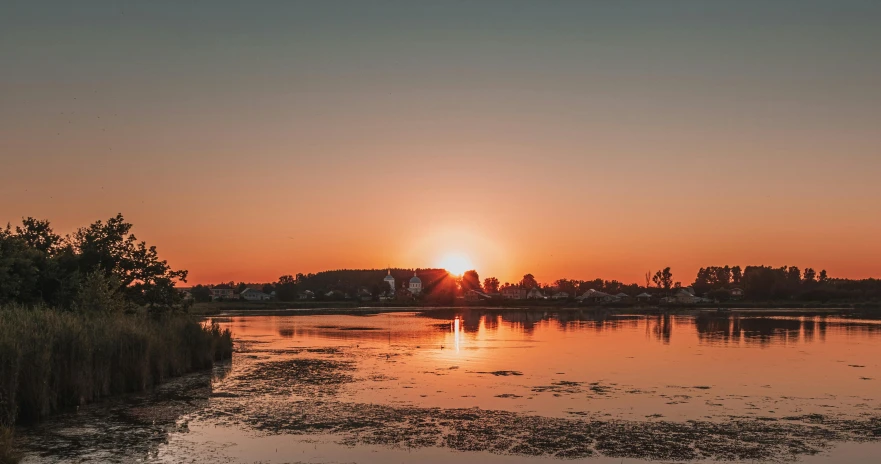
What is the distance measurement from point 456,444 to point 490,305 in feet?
447

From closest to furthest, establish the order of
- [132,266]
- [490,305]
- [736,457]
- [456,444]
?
[736,457] < [456,444] < [132,266] < [490,305]

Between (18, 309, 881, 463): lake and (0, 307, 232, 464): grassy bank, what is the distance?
Answer: 0.93 m

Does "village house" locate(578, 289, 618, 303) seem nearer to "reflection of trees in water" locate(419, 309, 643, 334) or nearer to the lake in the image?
"reflection of trees in water" locate(419, 309, 643, 334)

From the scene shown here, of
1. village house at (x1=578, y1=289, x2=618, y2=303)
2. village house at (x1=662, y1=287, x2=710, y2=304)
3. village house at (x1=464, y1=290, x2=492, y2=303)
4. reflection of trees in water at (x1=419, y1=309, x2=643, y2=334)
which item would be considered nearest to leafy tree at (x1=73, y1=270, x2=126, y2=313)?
reflection of trees in water at (x1=419, y1=309, x2=643, y2=334)

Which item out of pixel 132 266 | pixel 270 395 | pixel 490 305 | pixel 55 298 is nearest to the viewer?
pixel 270 395

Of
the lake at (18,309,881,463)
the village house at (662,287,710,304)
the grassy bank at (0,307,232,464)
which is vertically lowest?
the village house at (662,287,710,304)

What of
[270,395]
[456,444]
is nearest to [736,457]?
[456,444]

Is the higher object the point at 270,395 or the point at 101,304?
the point at 101,304

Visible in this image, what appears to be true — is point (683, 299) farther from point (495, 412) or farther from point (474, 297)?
point (495, 412)

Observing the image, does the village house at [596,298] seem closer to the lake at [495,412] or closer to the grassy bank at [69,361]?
the lake at [495,412]

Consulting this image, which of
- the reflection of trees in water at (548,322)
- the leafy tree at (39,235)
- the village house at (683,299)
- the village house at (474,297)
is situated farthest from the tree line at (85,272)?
the village house at (474,297)

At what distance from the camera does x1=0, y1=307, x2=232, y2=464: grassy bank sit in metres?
20.3

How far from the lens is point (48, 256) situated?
38.2m

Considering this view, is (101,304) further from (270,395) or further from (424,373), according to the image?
(424,373)
